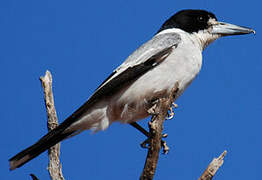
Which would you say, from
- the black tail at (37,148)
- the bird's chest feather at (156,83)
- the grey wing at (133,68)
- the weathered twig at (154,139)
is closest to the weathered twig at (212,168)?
the weathered twig at (154,139)

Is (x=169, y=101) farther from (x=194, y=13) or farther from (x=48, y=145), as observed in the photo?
(x=194, y=13)

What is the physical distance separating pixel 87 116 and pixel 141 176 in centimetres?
115

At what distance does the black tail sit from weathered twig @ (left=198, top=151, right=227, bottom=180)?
61.6 inches

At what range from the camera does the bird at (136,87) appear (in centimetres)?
457

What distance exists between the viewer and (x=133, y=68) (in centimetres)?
475

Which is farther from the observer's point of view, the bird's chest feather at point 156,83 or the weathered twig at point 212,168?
the bird's chest feather at point 156,83

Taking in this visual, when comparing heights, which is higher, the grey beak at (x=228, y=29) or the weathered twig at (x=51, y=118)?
the grey beak at (x=228, y=29)

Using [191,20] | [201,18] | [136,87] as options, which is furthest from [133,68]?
[201,18]

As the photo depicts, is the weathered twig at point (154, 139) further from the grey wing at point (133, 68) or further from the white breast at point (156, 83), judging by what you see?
the grey wing at point (133, 68)

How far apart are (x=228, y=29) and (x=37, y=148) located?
9.70ft

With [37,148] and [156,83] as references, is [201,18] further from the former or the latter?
[37,148]

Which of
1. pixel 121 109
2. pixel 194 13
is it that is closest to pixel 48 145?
pixel 121 109

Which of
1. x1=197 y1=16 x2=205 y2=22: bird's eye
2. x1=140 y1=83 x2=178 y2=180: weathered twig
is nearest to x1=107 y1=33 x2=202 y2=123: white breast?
x1=140 y1=83 x2=178 y2=180: weathered twig

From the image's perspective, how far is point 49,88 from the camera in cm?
467
